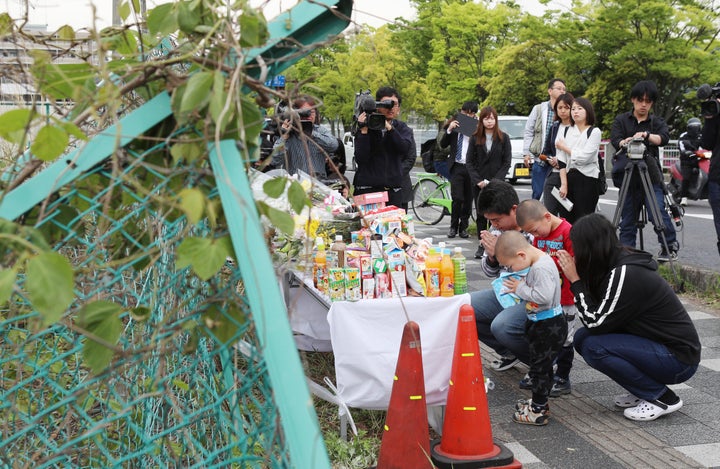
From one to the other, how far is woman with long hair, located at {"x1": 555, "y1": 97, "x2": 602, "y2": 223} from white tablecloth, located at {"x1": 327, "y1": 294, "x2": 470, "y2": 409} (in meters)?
3.80

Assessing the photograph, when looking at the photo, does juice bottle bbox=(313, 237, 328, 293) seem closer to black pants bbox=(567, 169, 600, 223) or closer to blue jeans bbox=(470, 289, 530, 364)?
blue jeans bbox=(470, 289, 530, 364)

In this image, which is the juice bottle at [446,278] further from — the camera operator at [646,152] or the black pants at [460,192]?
the black pants at [460,192]

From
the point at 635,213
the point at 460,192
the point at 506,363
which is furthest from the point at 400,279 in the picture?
the point at 460,192

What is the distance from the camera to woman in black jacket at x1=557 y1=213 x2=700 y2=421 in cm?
424

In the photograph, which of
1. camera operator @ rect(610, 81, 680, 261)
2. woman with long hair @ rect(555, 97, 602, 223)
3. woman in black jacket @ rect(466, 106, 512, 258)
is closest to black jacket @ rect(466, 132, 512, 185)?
woman in black jacket @ rect(466, 106, 512, 258)

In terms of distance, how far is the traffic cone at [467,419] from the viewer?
3793 mm

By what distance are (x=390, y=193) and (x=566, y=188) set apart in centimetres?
166

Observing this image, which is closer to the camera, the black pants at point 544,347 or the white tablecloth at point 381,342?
the white tablecloth at point 381,342

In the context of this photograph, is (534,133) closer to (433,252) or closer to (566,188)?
(566,188)

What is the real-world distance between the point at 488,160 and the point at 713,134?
2919 millimetres

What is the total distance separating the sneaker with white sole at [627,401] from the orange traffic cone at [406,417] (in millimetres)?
1398

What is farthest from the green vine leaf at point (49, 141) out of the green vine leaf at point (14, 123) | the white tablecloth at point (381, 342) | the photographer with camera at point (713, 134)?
the photographer with camera at point (713, 134)

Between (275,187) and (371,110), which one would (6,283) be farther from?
(371,110)

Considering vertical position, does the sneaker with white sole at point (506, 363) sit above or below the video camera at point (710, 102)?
below
